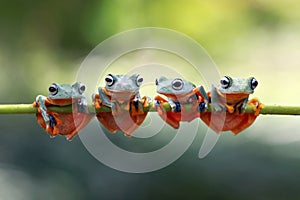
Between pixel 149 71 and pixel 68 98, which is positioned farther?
pixel 149 71

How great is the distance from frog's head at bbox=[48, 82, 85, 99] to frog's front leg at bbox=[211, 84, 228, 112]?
14 cm

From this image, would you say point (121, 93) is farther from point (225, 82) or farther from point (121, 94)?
point (225, 82)

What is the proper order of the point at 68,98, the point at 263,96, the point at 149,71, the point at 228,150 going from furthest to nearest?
1. the point at 263,96
2. the point at 228,150
3. the point at 149,71
4. the point at 68,98

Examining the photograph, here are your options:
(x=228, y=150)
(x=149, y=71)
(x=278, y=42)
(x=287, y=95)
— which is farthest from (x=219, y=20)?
(x=149, y=71)

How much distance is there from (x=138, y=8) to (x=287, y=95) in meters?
0.51

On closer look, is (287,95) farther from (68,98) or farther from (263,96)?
(68,98)

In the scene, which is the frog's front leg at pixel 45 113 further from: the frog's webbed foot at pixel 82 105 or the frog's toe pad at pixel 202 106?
the frog's toe pad at pixel 202 106

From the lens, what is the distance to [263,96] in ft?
6.23

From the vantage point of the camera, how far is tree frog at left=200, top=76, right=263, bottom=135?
29.5 inches

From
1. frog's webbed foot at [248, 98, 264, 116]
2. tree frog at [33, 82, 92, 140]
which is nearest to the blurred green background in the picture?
tree frog at [33, 82, 92, 140]

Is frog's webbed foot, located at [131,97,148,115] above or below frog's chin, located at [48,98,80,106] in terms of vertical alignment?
above

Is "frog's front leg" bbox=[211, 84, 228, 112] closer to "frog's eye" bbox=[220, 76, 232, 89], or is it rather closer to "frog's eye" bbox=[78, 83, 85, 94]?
"frog's eye" bbox=[220, 76, 232, 89]

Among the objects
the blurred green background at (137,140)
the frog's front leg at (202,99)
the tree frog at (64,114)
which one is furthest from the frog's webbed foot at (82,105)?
the blurred green background at (137,140)

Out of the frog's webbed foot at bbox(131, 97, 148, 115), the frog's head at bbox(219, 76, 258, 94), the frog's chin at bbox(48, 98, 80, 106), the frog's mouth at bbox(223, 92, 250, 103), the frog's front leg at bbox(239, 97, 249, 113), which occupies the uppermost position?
the frog's head at bbox(219, 76, 258, 94)
